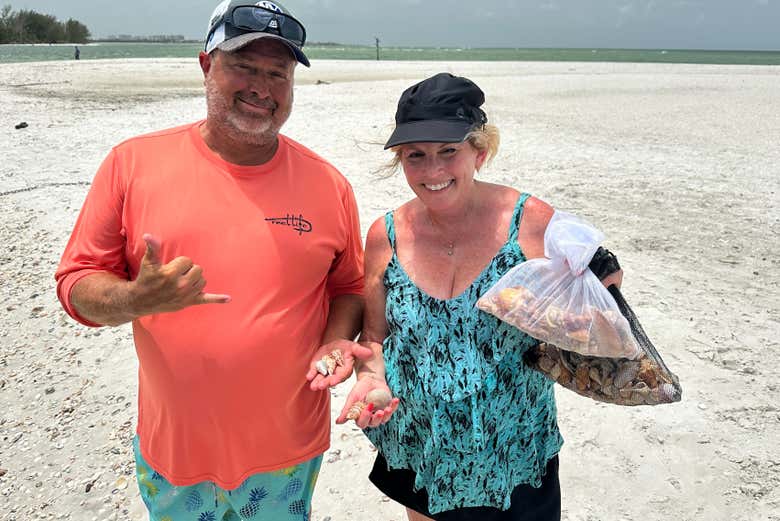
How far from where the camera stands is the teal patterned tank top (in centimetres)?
203

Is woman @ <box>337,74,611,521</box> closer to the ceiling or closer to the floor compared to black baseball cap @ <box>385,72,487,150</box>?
closer to the floor

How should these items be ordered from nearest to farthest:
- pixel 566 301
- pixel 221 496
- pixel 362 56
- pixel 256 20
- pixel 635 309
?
pixel 566 301 → pixel 256 20 → pixel 221 496 → pixel 635 309 → pixel 362 56

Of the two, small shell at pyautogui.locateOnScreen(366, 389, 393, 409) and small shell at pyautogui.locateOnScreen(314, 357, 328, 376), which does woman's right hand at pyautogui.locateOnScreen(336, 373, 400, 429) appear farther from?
small shell at pyautogui.locateOnScreen(314, 357, 328, 376)

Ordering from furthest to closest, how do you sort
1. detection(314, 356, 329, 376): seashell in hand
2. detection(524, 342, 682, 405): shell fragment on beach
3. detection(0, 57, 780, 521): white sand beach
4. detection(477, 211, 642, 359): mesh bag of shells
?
detection(0, 57, 780, 521): white sand beach < detection(314, 356, 329, 376): seashell in hand < detection(524, 342, 682, 405): shell fragment on beach < detection(477, 211, 642, 359): mesh bag of shells

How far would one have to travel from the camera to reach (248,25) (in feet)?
6.88

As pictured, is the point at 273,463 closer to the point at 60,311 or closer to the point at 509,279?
the point at 509,279

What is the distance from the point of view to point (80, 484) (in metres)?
3.34

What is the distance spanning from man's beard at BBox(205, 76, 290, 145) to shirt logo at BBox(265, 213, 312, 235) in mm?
300

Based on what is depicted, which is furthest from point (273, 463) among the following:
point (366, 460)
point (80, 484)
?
point (80, 484)

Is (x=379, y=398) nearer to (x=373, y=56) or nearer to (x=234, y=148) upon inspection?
(x=234, y=148)

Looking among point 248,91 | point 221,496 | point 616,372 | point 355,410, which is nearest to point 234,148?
point 248,91

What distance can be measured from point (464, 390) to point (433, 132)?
93 cm

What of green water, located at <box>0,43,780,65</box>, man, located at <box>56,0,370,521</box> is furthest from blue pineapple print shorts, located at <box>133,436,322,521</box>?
green water, located at <box>0,43,780,65</box>

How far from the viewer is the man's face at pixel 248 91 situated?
2.10 m
